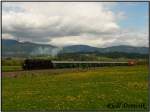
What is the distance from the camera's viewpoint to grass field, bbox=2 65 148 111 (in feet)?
19.2

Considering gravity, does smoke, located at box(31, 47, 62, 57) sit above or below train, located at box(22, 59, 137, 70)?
above


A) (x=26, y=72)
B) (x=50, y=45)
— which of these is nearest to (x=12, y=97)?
(x=26, y=72)

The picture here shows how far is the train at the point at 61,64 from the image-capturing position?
19.4 feet

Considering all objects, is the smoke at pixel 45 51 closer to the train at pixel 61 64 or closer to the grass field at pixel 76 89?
the train at pixel 61 64

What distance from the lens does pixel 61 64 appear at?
5.96 metres

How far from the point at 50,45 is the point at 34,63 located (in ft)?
1.17

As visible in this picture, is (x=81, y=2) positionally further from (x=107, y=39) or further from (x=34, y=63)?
(x=34, y=63)

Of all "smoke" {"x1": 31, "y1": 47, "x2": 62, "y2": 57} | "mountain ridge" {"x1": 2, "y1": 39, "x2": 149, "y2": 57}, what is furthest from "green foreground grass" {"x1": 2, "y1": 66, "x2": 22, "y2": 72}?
"smoke" {"x1": 31, "y1": 47, "x2": 62, "y2": 57}

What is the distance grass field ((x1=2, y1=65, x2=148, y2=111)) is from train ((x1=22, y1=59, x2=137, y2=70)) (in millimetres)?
90

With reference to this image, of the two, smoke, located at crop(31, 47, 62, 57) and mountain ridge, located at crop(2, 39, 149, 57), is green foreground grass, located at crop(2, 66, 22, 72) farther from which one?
smoke, located at crop(31, 47, 62, 57)

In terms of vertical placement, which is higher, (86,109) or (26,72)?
(26,72)

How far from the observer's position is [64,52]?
19.3 feet

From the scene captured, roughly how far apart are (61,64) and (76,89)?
0.46m

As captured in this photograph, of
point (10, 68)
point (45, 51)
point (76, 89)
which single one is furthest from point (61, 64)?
point (10, 68)
